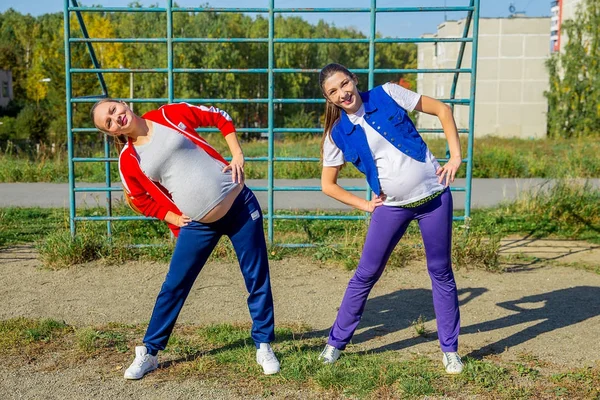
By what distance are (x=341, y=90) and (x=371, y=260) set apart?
101 centimetres

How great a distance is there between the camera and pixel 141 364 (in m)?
4.17

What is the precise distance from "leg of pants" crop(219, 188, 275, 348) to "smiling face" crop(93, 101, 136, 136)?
0.75 metres

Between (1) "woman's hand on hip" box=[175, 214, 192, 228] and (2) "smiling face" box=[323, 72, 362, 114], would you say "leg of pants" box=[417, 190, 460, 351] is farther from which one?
(1) "woman's hand on hip" box=[175, 214, 192, 228]

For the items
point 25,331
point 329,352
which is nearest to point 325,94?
point 329,352

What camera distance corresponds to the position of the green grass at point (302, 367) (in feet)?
13.0

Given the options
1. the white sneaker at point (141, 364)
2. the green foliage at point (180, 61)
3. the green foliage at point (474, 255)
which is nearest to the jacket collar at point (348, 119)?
the white sneaker at point (141, 364)

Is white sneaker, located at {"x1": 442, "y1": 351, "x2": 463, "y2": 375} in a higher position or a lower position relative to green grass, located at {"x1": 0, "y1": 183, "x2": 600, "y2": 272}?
lower

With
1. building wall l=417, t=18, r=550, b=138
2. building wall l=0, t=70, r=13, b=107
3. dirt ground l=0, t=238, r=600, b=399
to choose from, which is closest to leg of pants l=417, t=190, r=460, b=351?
dirt ground l=0, t=238, r=600, b=399

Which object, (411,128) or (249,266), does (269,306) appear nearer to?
(249,266)

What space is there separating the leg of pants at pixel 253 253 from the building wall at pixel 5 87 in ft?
218

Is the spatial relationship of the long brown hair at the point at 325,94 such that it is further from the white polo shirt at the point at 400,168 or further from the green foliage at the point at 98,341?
the green foliage at the point at 98,341

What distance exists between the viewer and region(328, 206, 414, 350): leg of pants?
13.5ft

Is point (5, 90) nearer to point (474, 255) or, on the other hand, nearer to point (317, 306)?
point (474, 255)

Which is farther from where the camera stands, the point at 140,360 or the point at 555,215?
the point at 555,215
